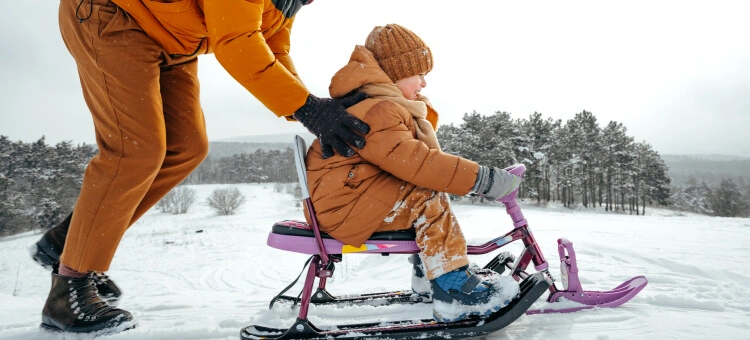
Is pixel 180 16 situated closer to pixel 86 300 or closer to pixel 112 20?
pixel 112 20

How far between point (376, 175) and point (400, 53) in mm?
830

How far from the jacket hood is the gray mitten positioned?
0.73 m

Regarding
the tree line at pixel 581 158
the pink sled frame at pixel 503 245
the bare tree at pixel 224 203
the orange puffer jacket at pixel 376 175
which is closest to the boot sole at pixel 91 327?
the pink sled frame at pixel 503 245

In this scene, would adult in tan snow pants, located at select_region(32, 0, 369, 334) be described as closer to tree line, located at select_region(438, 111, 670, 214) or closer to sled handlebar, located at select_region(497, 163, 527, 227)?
sled handlebar, located at select_region(497, 163, 527, 227)

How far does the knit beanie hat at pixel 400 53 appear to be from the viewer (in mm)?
2348

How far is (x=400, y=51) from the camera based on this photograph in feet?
7.70

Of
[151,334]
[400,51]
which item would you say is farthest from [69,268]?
[400,51]

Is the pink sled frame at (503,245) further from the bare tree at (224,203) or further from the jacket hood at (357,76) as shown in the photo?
the bare tree at (224,203)

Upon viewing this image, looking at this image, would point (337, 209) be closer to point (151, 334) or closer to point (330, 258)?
point (330, 258)

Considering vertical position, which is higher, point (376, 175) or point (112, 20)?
point (112, 20)

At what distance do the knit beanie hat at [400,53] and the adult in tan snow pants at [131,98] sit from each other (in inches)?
19.5

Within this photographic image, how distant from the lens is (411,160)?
1854 millimetres

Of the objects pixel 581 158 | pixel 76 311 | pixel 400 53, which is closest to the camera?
pixel 76 311

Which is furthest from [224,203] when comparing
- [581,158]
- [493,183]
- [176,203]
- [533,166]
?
[581,158]
